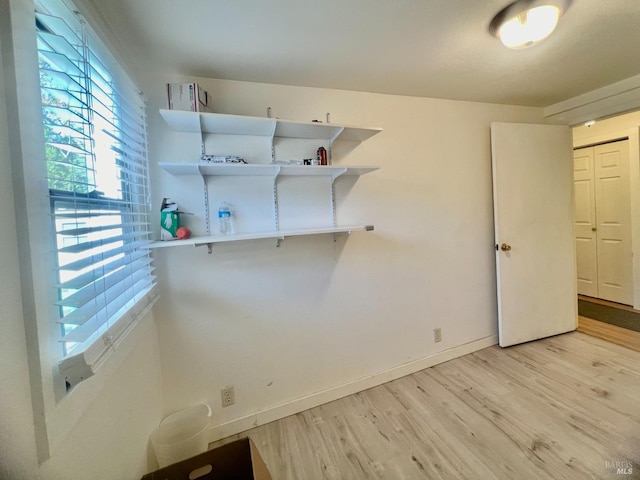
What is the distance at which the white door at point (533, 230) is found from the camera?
96.4 inches

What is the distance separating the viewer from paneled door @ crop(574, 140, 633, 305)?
10.9 ft

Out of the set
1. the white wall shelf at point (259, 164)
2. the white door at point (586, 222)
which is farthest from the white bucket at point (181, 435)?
the white door at point (586, 222)

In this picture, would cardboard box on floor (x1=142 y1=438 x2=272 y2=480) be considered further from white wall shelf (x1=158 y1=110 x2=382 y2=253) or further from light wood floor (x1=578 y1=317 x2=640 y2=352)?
light wood floor (x1=578 y1=317 x2=640 y2=352)

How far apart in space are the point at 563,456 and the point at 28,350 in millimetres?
2296

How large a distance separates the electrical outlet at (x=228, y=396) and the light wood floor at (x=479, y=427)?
0.21 m

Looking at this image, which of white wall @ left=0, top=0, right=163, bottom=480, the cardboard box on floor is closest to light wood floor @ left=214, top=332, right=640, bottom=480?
the cardboard box on floor

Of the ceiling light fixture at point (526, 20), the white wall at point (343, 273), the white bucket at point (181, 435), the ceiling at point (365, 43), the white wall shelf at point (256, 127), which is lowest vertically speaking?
the white bucket at point (181, 435)

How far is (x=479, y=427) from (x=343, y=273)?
1265mm

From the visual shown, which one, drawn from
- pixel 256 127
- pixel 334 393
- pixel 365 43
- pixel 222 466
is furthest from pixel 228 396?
pixel 365 43

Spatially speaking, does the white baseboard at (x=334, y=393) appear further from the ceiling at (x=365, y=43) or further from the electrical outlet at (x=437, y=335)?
the ceiling at (x=365, y=43)

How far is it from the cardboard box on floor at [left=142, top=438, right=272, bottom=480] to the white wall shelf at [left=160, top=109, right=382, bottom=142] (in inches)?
63.2

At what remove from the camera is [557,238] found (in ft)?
8.73

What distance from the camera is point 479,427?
1632mm

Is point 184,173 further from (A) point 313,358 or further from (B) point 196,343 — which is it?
(A) point 313,358
